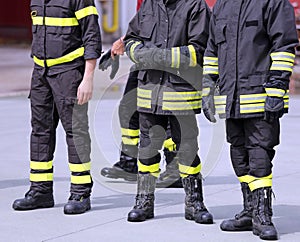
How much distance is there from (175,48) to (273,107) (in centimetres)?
89

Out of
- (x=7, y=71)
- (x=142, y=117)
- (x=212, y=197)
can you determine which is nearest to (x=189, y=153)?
(x=142, y=117)

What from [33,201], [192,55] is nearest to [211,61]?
[192,55]

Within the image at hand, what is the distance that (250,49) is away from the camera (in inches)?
210

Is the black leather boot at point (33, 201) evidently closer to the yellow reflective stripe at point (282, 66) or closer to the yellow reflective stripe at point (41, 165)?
the yellow reflective stripe at point (41, 165)

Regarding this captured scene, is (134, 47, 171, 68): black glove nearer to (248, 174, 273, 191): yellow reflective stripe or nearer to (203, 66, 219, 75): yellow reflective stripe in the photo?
(203, 66, 219, 75): yellow reflective stripe

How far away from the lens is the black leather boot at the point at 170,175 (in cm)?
705

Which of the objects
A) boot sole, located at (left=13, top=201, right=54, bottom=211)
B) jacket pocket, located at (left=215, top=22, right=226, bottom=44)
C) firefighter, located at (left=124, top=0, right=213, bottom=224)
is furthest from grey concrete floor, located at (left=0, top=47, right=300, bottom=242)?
jacket pocket, located at (left=215, top=22, right=226, bottom=44)

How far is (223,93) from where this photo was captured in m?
5.48

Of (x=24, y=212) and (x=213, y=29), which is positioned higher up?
(x=213, y=29)

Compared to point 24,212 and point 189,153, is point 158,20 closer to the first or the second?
point 189,153

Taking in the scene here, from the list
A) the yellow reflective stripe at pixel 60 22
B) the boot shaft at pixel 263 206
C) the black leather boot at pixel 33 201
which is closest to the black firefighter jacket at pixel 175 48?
the yellow reflective stripe at pixel 60 22

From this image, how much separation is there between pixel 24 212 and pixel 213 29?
1909mm

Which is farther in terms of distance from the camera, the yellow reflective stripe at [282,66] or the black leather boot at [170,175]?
the black leather boot at [170,175]

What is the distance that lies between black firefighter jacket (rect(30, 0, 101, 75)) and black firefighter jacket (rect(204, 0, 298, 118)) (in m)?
0.92
